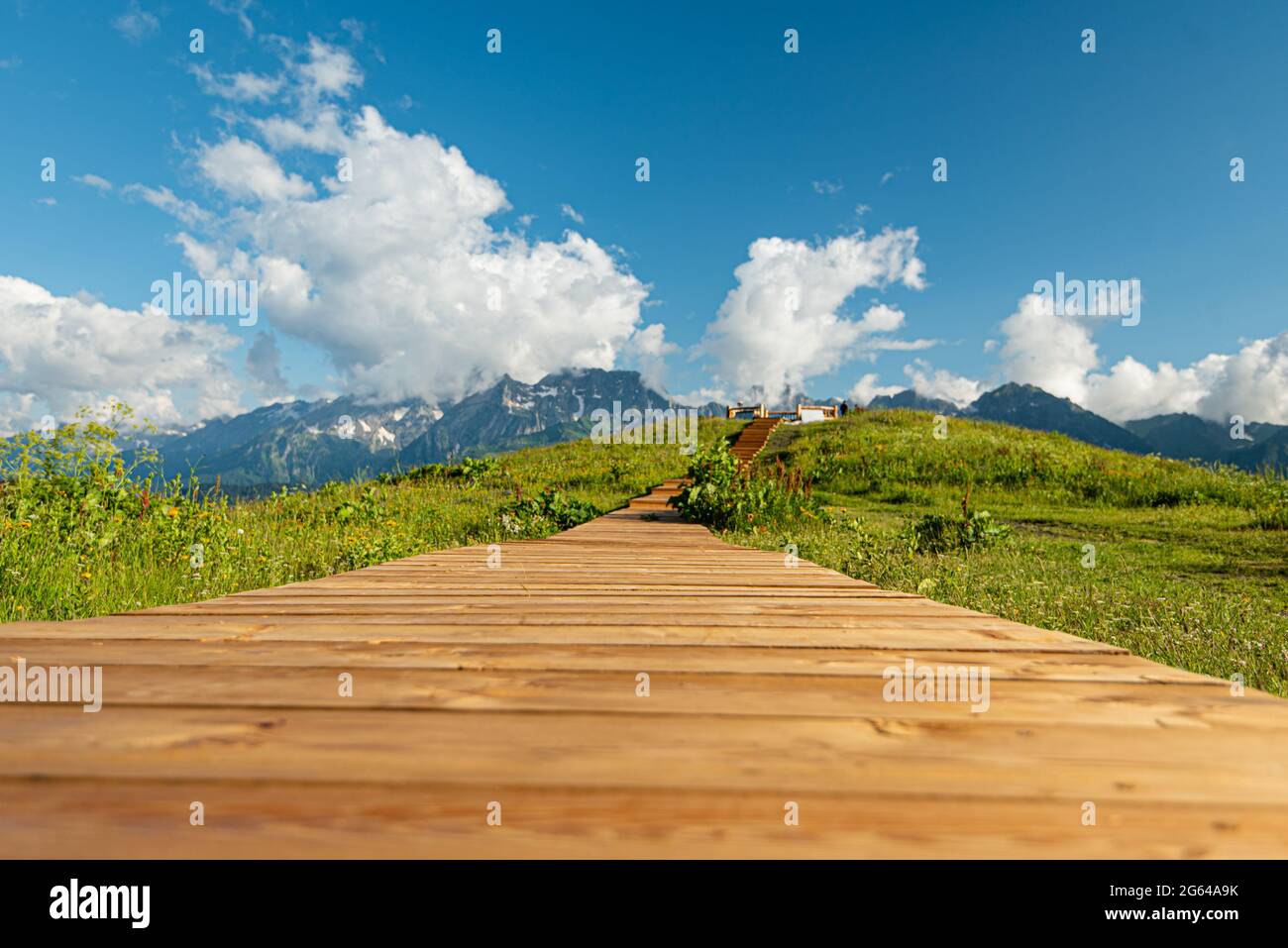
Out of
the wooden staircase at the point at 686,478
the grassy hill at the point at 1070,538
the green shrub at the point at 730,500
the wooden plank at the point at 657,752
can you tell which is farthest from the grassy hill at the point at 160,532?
the grassy hill at the point at 1070,538

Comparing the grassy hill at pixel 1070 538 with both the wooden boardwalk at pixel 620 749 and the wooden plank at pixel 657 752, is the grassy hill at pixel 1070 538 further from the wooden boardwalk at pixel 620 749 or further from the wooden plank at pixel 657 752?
the wooden plank at pixel 657 752

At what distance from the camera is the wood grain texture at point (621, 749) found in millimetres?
1065

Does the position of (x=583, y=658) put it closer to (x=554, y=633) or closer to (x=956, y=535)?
(x=554, y=633)

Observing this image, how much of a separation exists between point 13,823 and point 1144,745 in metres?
2.28

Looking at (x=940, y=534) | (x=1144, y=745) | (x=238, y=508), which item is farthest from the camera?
(x=238, y=508)

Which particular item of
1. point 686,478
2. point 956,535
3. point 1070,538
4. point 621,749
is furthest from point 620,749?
point 686,478

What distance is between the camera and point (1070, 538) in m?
9.44

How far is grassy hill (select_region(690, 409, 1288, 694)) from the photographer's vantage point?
4.40 m
